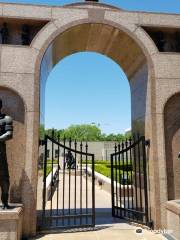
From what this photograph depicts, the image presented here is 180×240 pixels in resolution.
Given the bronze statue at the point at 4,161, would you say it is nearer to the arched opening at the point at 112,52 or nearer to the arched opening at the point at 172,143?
the arched opening at the point at 112,52

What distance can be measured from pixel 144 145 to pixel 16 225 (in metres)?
3.80

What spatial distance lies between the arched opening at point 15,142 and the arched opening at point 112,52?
67cm

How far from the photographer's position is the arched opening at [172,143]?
6.86 metres

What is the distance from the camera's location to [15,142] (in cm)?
655

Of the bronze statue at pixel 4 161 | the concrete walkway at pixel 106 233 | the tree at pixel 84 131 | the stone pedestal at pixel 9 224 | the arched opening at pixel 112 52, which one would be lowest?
the concrete walkway at pixel 106 233

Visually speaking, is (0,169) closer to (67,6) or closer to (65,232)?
(65,232)

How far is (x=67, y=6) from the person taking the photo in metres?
7.40

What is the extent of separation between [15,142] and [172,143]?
4.10m
